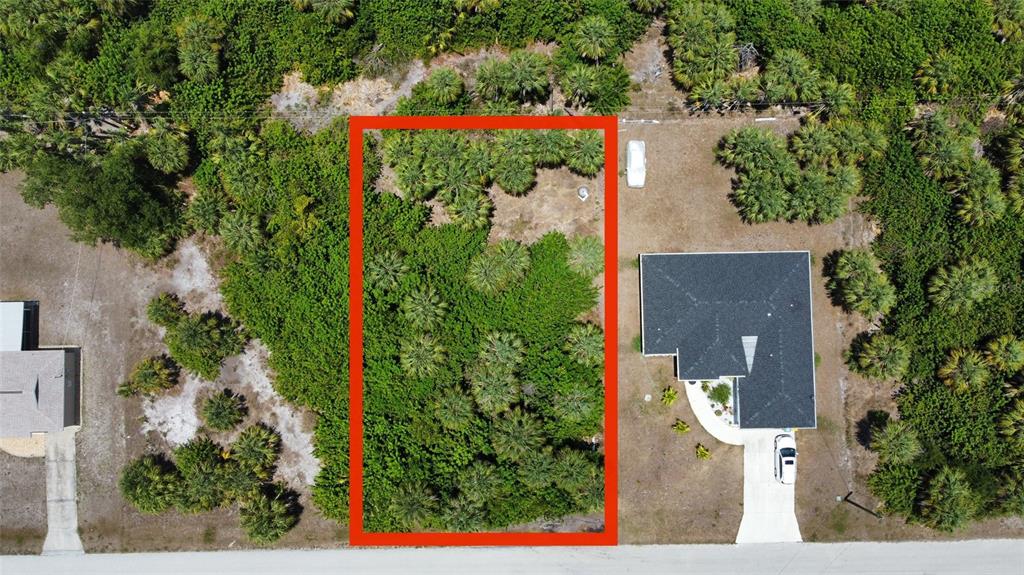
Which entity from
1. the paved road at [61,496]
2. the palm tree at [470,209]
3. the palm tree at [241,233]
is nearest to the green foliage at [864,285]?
the palm tree at [470,209]

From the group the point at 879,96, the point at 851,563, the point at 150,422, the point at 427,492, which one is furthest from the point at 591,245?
the point at 150,422

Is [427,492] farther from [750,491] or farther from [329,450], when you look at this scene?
[750,491]

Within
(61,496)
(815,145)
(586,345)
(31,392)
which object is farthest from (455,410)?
(815,145)

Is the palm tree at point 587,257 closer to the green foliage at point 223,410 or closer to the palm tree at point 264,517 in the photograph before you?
the green foliage at point 223,410

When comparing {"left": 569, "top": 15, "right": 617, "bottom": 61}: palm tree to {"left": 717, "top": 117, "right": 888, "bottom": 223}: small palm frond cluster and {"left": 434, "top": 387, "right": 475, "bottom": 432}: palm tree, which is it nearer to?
{"left": 717, "top": 117, "right": 888, "bottom": 223}: small palm frond cluster

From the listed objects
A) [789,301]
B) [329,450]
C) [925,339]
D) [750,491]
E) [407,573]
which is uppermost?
[789,301]

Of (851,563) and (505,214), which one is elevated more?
(505,214)

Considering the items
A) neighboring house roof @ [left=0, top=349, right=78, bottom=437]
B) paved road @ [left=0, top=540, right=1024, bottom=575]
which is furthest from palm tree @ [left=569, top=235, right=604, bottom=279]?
neighboring house roof @ [left=0, top=349, right=78, bottom=437]

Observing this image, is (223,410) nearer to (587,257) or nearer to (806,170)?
(587,257)
